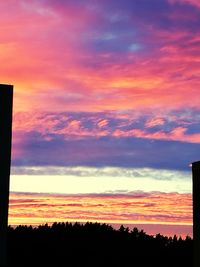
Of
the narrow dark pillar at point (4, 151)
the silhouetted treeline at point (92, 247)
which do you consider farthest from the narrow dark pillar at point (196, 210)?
the silhouetted treeline at point (92, 247)

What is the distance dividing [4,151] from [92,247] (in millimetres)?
30807

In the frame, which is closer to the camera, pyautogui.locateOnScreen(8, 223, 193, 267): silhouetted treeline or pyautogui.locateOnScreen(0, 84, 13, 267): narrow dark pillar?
pyautogui.locateOnScreen(0, 84, 13, 267): narrow dark pillar

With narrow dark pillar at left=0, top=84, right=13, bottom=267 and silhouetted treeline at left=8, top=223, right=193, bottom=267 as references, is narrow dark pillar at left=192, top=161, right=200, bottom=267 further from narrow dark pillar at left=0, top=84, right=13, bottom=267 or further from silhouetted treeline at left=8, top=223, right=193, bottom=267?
silhouetted treeline at left=8, top=223, right=193, bottom=267

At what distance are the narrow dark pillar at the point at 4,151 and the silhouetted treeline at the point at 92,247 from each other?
24723 mm

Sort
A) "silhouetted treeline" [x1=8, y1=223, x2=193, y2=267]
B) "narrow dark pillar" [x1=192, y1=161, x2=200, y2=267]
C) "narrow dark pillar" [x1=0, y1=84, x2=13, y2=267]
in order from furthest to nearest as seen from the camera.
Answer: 1. "silhouetted treeline" [x1=8, y1=223, x2=193, y2=267]
2. "narrow dark pillar" [x1=192, y1=161, x2=200, y2=267]
3. "narrow dark pillar" [x1=0, y1=84, x2=13, y2=267]

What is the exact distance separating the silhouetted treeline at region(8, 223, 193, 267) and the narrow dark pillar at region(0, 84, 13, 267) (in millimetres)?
24723

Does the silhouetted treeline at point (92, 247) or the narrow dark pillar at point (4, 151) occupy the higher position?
the narrow dark pillar at point (4, 151)

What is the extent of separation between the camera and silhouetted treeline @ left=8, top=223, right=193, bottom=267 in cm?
5109

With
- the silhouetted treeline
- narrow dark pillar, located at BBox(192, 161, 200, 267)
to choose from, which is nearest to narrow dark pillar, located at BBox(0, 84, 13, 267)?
narrow dark pillar, located at BBox(192, 161, 200, 267)

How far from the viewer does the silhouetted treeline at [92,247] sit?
5109 centimetres

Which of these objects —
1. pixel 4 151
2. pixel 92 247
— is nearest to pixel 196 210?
pixel 4 151

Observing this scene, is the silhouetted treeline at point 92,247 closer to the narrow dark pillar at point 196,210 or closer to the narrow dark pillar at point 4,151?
the narrow dark pillar at point 196,210

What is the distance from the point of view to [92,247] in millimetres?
54438

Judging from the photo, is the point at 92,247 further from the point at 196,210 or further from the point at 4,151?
the point at 4,151
